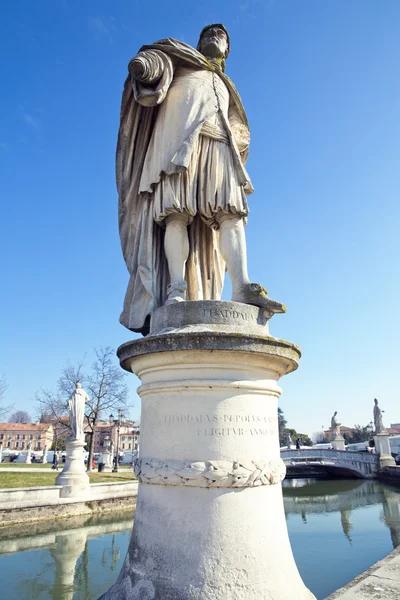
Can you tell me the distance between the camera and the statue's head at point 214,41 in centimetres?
459

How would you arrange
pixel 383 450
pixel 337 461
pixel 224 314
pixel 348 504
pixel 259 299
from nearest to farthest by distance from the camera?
pixel 224 314, pixel 259 299, pixel 348 504, pixel 383 450, pixel 337 461

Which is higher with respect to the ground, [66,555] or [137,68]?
[137,68]

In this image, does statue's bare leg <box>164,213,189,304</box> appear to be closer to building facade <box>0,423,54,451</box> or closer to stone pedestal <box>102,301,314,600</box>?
stone pedestal <box>102,301,314,600</box>

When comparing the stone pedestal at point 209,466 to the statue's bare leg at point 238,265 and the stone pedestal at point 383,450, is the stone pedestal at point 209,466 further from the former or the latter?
the stone pedestal at point 383,450

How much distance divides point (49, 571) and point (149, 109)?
23.6ft

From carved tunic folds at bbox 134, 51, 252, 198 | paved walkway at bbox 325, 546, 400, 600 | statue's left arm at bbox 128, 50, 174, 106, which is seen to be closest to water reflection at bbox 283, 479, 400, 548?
paved walkway at bbox 325, 546, 400, 600

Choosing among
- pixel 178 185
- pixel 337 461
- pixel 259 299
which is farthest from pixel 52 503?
pixel 337 461

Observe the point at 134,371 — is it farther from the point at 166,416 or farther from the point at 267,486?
the point at 267,486

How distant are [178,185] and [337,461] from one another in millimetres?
34438

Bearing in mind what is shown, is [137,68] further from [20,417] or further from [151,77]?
[20,417]

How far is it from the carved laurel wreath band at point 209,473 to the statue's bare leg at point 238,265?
1.26 metres

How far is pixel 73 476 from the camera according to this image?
13000mm

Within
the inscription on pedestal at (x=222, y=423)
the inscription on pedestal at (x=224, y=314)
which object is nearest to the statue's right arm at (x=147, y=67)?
the inscription on pedestal at (x=224, y=314)

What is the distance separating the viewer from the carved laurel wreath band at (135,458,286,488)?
2.68 m
